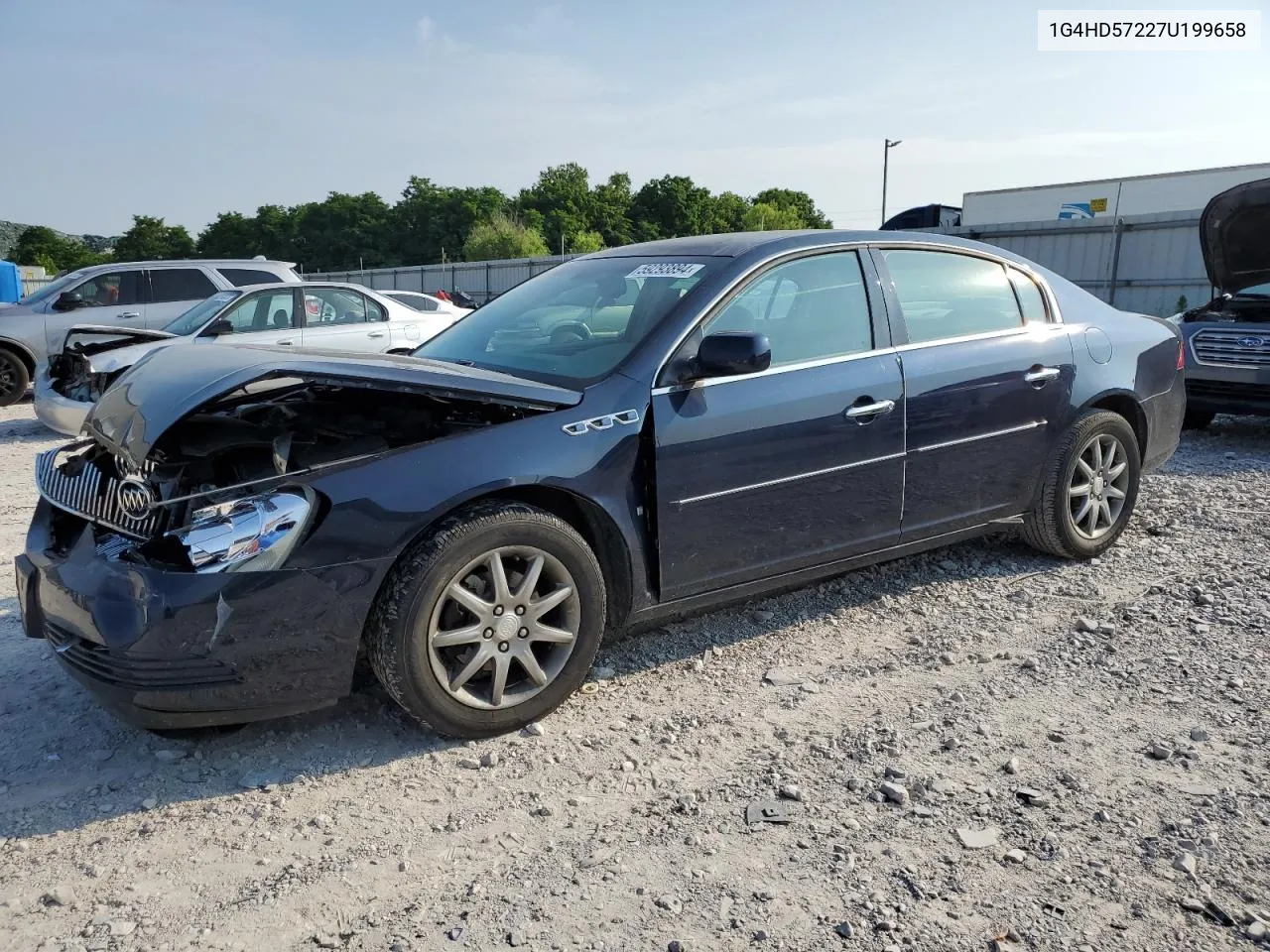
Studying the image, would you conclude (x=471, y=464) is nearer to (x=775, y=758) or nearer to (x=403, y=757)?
(x=403, y=757)

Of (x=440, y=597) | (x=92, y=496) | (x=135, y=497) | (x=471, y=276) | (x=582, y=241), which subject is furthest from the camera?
(x=582, y=241)

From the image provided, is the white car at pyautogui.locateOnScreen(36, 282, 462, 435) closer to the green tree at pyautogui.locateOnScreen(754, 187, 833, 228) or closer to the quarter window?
the quarter window

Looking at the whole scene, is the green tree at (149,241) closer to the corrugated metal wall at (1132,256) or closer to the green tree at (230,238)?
the green tree at (230,238)

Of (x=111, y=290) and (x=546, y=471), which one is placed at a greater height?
(x=111, y=290)

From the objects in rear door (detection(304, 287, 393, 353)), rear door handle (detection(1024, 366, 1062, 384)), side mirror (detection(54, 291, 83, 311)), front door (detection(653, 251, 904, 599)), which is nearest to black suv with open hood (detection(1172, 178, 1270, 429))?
rear door handle (detection(1024, 366, 1062, 384))

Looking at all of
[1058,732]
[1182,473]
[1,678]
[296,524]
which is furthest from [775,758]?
[1182,473]

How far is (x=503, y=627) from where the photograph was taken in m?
3.19

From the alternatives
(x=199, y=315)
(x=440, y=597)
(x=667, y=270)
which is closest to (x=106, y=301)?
(x=199, y=315)

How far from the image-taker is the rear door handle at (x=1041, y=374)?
178 inches

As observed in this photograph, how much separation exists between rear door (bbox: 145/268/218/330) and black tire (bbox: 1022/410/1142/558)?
10.5 m

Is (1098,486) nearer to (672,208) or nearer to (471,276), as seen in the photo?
(471,276)

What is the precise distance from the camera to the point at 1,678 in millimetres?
3719

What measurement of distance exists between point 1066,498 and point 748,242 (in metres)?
2.10

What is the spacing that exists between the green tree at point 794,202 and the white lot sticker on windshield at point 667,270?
99.0 m
